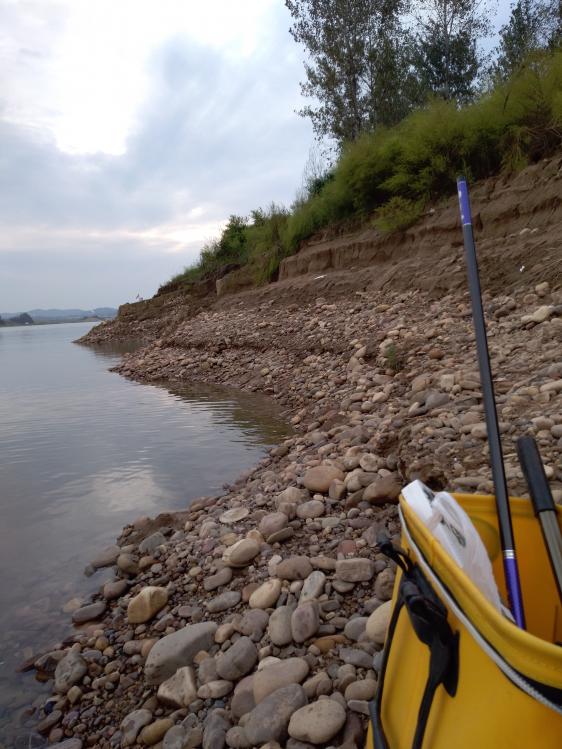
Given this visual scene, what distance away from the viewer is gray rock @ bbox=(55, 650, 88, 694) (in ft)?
6.61

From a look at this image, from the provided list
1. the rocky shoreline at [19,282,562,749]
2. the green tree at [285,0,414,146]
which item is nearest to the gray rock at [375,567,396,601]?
the rocky shoreline at [19,282,562,749]

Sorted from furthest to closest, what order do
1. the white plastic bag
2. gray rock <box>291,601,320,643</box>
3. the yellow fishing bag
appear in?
gray rock <box>291,601,320,643</box> → the white plastic bag → the yellow fishing bag

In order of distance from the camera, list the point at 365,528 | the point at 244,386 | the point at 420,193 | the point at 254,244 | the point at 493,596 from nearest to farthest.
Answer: the point at 493,596 → the point at 365,528 → the point at 244,386 → the point at 420,193 → the point at 254,244

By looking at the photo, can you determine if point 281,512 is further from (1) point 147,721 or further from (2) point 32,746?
(2) point 32,746

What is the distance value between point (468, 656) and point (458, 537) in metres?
0.26

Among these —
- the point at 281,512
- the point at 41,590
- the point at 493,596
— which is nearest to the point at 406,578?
the point at 493,596

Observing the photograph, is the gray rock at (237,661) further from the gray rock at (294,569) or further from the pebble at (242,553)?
the pebble at (242,553)

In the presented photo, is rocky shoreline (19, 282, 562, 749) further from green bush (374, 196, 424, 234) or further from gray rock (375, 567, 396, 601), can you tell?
green bush (374, 196, 424, 234)

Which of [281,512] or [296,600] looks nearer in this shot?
[296,600]

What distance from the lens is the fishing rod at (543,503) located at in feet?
3.70

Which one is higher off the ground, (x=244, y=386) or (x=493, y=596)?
(x=493, y=596)

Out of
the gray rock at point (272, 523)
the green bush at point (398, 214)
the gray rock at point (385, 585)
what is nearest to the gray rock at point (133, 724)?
the gray rock at point (385, 585)

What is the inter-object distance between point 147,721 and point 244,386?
22.1 ft

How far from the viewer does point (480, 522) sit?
1.28 metres
